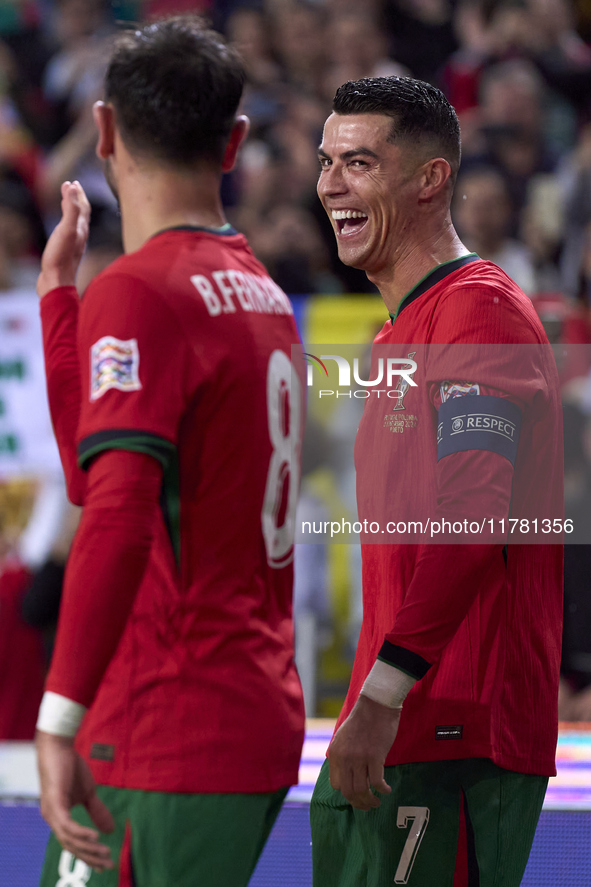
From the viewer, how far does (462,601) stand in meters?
1.64

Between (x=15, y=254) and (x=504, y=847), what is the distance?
3902 millimetres

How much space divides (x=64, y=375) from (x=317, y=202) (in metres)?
2.62

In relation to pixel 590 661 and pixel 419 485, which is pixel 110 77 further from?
pixel 590 661

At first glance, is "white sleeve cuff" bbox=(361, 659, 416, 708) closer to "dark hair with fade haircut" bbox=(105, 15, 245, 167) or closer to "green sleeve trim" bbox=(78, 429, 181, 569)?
"green sleeve trim" bbox=(78, 429, 181, 569)

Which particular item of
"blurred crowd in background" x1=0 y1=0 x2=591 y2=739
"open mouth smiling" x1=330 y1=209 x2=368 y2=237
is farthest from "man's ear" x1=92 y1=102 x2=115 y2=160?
"blurred crowd in background" x1=0 y1=0 x2=591 y2=739

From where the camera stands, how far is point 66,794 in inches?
52.6

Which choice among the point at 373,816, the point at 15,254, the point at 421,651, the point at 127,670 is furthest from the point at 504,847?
the point at 15,254

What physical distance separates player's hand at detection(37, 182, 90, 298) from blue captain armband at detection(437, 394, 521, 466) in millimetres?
650

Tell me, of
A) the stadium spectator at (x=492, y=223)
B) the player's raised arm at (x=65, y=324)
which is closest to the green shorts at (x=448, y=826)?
the player's raised arm at (x=65, y=324)

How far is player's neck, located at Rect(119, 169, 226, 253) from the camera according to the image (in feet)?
5.06

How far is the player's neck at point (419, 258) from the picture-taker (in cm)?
195

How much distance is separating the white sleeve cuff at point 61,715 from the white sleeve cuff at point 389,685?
48 centimetres

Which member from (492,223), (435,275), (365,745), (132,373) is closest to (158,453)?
(132,373)

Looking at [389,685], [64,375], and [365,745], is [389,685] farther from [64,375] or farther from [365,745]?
[64,375]
